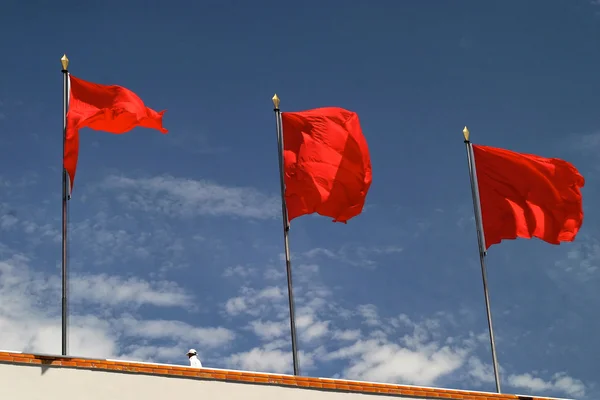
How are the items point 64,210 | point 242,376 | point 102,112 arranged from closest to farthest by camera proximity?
point 242,376
point 64,210
point 102,112

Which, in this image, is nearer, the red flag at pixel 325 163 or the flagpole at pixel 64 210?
the flagpole at pixel 64 210

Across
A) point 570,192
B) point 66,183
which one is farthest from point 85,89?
point 570,192

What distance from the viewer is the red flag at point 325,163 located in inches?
855

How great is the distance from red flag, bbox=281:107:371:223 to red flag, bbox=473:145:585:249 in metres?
3.50

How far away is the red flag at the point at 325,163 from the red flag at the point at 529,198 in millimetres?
3497

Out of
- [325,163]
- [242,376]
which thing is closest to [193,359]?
[242,376]

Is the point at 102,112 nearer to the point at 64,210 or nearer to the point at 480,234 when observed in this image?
the point at 64,210

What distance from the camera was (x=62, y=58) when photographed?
20.5 metres

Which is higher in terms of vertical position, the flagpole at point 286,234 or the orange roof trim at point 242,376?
the flagpole at point 286,234

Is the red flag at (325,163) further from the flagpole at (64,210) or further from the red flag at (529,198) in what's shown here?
the flagpole at (64,210)

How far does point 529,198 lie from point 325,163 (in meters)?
5.12

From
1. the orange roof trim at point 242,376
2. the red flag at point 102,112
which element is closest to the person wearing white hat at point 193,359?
the orange roof trim at point 242,376

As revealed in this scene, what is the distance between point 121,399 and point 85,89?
6632 millimetres

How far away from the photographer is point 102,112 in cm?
2017
